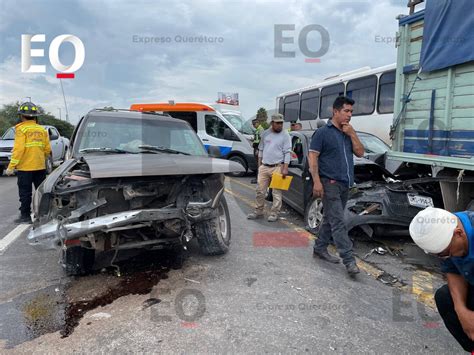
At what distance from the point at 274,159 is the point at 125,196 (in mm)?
3349

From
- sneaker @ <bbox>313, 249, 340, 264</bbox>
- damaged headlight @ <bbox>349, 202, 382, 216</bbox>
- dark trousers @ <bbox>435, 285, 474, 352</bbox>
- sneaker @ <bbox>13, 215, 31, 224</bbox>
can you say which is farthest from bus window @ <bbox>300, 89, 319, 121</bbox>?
dark trousers @ <bbox>435, 285, 474, 352</bbox>

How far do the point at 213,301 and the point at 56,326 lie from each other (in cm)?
125

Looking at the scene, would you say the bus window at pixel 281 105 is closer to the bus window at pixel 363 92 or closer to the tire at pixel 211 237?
the bus window at pixel 363 92

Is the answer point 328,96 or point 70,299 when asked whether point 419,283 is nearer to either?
point 70,299

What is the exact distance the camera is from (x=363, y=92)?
1117 centimetres

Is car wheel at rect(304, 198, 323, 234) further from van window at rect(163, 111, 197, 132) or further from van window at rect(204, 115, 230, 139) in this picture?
van window at rect(163, 111, 197, 132)

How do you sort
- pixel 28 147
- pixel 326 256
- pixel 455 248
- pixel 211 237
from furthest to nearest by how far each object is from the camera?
pixel 28 147
pixel 326 256
pixel 211 237
pixel 455 248

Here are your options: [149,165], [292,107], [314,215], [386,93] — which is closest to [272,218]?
[314,215]

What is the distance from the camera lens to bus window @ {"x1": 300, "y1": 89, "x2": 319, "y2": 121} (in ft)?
44.9

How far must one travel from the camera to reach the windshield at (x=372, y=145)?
6895 mm

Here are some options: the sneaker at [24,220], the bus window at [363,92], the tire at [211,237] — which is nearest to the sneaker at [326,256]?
the tire at [211,237]

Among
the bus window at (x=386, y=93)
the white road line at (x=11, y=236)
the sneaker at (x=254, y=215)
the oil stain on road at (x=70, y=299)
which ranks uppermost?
the bus window at (x=386, y=93)

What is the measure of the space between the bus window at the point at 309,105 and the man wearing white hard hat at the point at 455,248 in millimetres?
11992

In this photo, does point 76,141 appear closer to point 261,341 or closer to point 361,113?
point 261,341
